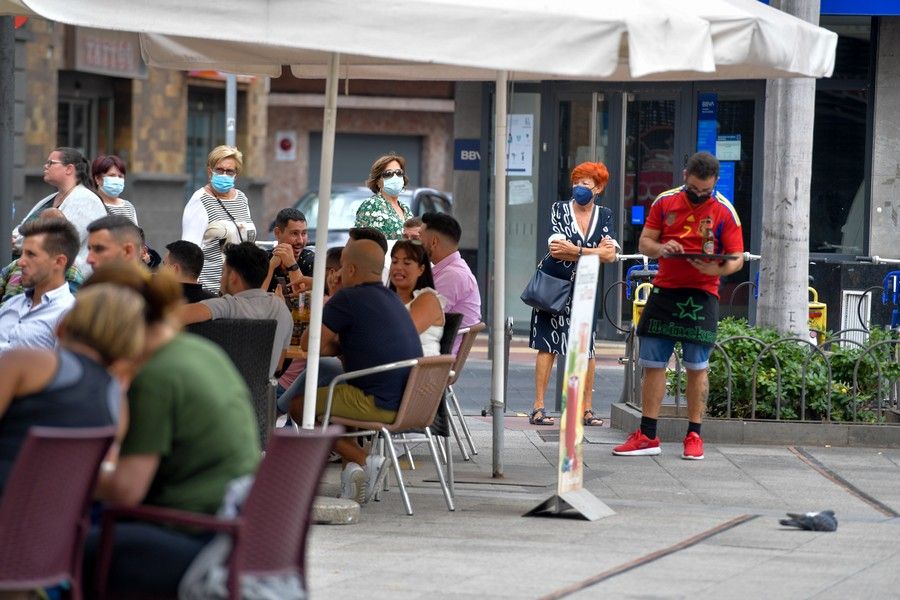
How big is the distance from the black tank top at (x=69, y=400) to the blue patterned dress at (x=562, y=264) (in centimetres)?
709

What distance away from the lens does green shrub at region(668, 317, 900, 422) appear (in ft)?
36.1

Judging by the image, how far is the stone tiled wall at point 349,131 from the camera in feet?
133

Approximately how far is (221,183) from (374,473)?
10.8 ft

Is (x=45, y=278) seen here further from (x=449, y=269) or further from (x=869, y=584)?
(x=449, y=269)

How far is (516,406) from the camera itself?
13.0 metres

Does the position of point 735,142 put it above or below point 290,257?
above

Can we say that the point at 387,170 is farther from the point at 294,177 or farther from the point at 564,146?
the point at 294,177

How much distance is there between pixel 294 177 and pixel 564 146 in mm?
23225

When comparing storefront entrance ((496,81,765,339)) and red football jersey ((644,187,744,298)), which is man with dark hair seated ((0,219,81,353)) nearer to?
red football jersey ((644,187,744,298))

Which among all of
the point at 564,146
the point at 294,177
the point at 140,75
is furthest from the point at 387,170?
the point at 294,177

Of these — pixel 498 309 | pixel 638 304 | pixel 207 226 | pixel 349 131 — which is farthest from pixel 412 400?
pixel 349 131

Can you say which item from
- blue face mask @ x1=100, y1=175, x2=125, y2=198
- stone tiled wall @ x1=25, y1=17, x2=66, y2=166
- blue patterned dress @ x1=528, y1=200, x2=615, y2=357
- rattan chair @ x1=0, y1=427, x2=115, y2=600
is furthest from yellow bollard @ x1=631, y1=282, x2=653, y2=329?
stone tiled wall @ x1=25, y1=17, x2=66, y2=166

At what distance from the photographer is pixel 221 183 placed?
11102 mm

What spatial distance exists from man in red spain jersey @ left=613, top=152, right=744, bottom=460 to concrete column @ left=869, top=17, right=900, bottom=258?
23.6 ft
